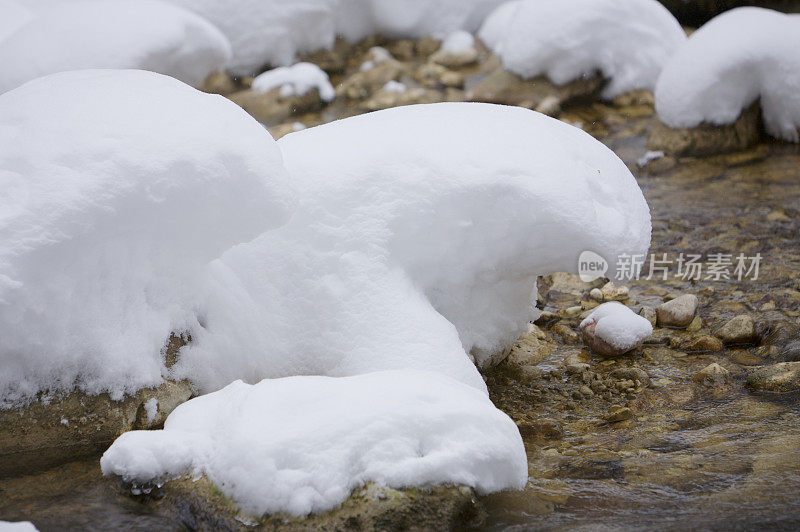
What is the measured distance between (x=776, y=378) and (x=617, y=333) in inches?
29.6

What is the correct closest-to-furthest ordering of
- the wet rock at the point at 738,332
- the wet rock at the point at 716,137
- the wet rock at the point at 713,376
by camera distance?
the wet rock at the point at 713,376
the wet rock at the point at 738,332
the wet rock at the point at 716,137

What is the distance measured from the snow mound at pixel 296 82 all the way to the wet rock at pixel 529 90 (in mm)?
1678

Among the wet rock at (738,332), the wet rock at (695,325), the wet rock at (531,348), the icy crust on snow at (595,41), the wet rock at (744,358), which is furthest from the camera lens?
the icy crust on snow at (595,41)

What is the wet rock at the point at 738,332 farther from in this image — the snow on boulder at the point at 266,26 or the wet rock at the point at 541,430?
the snow on boulder at the point at 266,26

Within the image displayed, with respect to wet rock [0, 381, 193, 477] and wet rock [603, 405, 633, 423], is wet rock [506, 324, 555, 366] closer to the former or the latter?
wet rock [603, 405, 633, 423]

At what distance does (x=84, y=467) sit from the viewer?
8.38ft

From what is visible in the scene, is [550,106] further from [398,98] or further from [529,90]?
[398,98]

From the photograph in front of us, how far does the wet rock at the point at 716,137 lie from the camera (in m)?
6.77

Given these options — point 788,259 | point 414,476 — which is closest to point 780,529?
point 414,476

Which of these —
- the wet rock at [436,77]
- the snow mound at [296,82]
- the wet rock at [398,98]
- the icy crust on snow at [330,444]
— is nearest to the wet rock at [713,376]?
the icy crust on snow at [330,444]

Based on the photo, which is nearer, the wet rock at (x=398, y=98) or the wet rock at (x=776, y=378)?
the wet rock at (x=776, y=378)

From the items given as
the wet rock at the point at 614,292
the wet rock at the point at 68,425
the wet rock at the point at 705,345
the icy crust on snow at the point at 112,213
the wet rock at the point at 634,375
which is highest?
the icy crust on snow at the point at 112,213

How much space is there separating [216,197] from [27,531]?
1192 mm

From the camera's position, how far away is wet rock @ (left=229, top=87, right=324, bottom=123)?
8.22 meters
